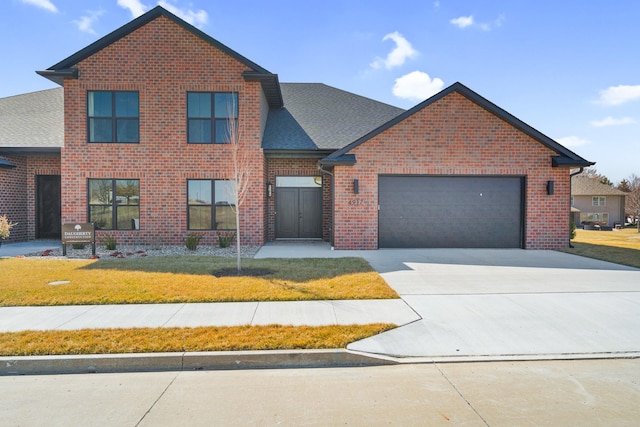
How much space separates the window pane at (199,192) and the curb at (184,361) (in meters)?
10.3

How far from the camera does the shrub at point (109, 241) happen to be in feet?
43.5

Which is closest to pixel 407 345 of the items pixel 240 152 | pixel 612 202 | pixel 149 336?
pixel 149 336

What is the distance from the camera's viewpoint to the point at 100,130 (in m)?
14.3

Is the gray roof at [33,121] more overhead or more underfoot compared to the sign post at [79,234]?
more overhead

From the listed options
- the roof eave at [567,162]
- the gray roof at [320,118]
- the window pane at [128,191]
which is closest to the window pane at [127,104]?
the window pane at [128,191]

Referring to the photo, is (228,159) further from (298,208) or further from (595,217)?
(595,217)

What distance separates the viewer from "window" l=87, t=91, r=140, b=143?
14.2m

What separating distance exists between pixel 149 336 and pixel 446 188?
37.2 ft

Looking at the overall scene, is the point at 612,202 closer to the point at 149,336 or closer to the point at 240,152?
the point at 240,152

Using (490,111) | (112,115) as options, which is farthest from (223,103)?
(490,111)

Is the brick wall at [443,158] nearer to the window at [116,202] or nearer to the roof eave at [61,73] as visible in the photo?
the window at [116,202]

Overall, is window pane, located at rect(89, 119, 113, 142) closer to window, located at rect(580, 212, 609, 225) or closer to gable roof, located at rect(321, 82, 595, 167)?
gable roof, located at rect(321, 82, 595, 167)

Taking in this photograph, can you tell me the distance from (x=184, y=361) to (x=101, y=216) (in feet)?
39.6

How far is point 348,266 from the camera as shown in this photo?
999 cm
